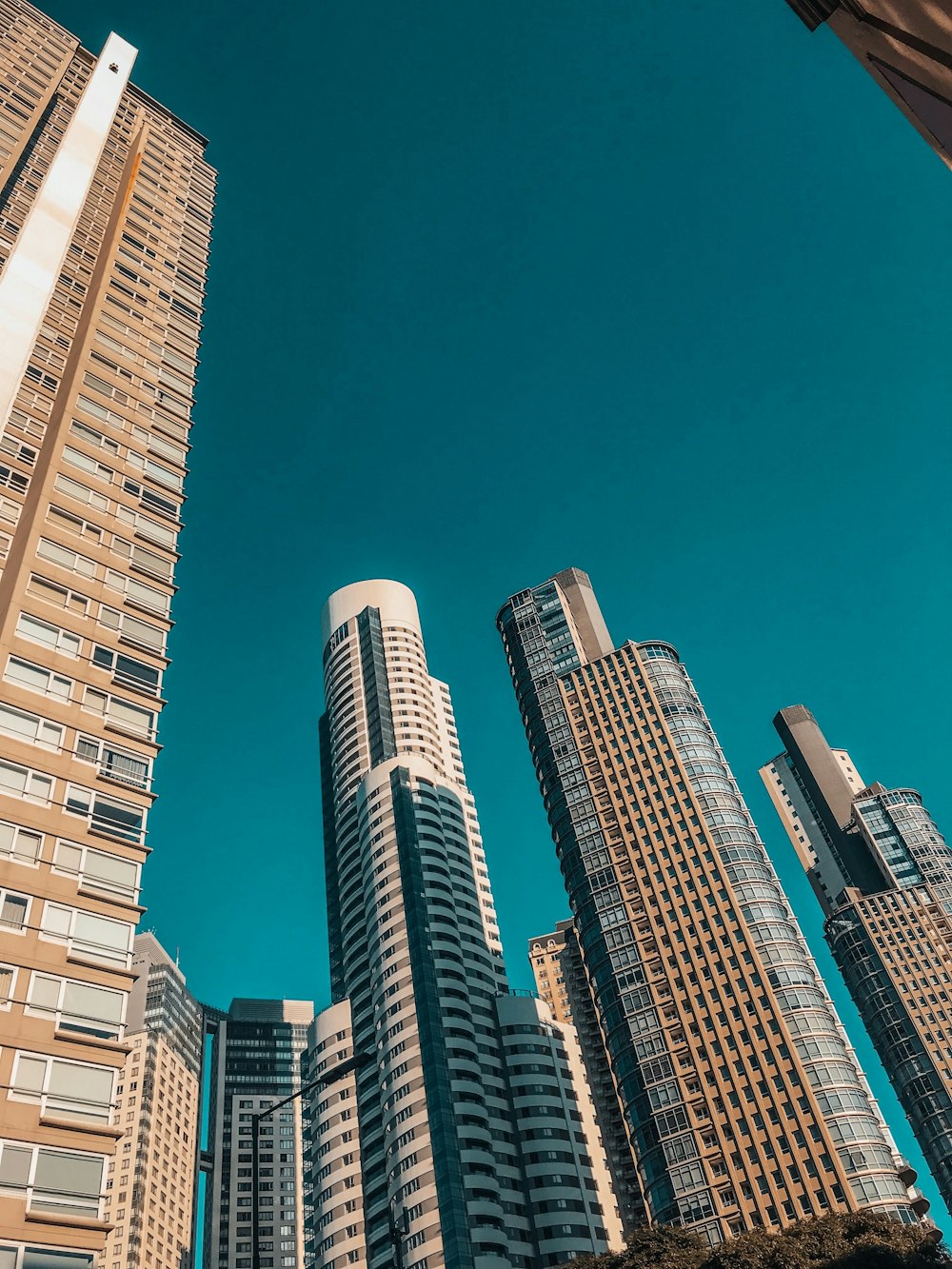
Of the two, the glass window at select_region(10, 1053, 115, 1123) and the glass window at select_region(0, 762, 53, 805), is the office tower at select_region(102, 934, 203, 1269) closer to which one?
the glass window at select_region(0, 762, 53, 805)

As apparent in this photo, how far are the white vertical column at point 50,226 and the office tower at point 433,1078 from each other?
93700mm

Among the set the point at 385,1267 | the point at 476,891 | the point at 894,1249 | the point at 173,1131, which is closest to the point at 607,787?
the point at 476,891

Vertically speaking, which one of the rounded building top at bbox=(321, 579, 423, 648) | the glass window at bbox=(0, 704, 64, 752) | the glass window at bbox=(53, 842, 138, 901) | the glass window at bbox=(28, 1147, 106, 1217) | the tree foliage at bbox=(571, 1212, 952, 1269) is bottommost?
the glass window at bbox=(28, 1147, 106, 1217)

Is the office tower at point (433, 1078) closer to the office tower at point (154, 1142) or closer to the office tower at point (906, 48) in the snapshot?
the office tower at point (154, 1142)

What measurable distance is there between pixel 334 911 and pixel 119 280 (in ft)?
471

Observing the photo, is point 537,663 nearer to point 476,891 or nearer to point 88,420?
point 476,891

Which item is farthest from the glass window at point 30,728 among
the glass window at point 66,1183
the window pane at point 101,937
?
the glass window at point 66,1183

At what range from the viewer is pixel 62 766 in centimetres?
3092

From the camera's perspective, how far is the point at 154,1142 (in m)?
163

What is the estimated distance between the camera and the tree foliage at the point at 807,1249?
181 feet

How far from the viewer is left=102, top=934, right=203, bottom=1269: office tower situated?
149 metres

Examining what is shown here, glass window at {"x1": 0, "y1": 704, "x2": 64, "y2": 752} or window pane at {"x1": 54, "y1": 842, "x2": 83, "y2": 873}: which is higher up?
glass window at {"x1": 0, "y1": 704, "x2": 64, "y2": 752}

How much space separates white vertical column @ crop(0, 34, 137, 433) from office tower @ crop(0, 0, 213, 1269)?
13cm

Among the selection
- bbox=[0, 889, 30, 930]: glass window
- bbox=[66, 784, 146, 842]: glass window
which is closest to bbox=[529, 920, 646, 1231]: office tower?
bbox=[66, 784, 146, 842]: glass window
